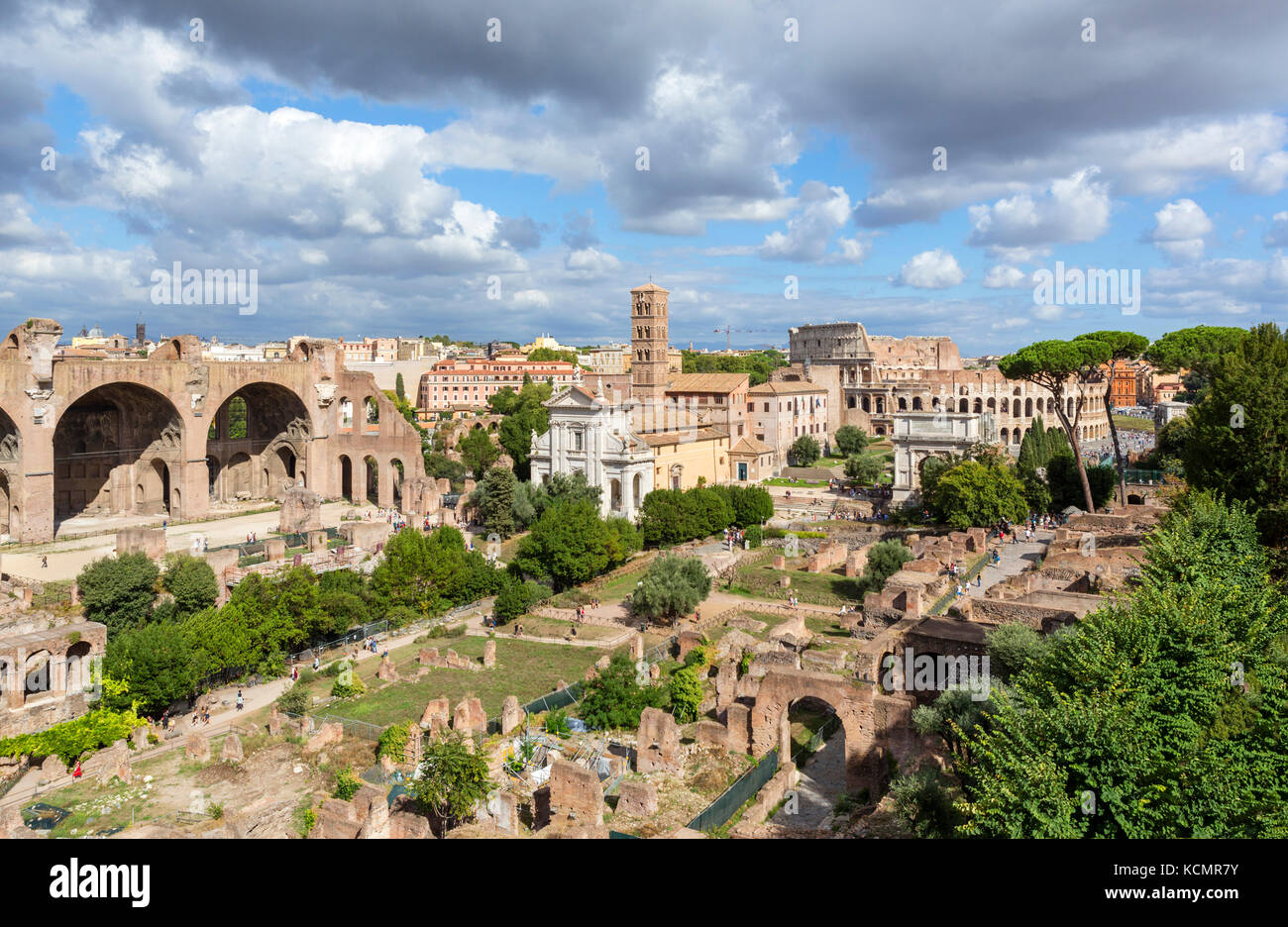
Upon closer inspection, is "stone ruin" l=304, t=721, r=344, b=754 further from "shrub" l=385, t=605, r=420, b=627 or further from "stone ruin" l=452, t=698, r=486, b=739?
"shrub" l=385, t=605, r=420, b=627

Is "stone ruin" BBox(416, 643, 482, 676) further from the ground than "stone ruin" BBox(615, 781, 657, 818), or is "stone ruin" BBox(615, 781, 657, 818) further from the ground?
"stone ruin" BBox(615, 781, 657, 818)

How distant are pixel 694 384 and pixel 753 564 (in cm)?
2876

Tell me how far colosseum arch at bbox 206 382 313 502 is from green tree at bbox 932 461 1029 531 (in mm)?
35794

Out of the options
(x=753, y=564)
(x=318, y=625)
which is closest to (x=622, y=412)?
(x=753, y=564)

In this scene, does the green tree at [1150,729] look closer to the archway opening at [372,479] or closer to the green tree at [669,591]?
the green tree at [669,591]

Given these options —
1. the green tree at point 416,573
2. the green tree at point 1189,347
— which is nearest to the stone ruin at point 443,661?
the green tree at point 416,573

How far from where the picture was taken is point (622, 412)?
4738cm

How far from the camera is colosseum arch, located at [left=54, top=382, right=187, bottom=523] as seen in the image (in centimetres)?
4556

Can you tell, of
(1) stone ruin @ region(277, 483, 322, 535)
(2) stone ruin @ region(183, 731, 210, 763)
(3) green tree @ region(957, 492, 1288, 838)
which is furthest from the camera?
(1) stone ruin @ region(277, 483, 322, 535)

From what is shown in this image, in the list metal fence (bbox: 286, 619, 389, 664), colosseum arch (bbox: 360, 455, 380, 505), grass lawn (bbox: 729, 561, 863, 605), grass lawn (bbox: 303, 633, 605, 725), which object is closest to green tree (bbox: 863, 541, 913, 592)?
grass lawn (bbox: 729, 561, 863, 605)

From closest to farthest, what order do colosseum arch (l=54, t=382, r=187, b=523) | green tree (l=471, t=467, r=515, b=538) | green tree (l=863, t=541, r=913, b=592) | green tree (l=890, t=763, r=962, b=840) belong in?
green tree (l=890, t=763, r=962, b=840) → green tree (l=863, t=541, r=913, b=592) → green tree (l=471, t=467, r=515, b=538) → colosseum arch (l=54, t=382, r=187, b=523)

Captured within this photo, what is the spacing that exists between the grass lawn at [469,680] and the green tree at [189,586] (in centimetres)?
603

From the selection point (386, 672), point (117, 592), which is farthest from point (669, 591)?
point (117, 592)
